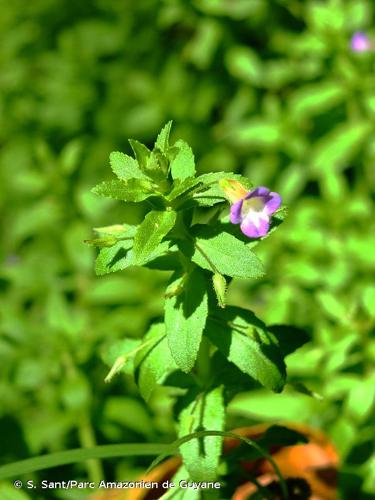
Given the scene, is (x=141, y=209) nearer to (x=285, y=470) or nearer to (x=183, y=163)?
(x=285, y=470)

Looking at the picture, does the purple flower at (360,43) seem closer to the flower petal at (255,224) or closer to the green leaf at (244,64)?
the green leaf at (244,64)

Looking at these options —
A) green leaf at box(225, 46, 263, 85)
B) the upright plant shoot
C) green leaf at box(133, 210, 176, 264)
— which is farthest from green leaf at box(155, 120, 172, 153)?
green leaf at box(225, 46, 263, 85)

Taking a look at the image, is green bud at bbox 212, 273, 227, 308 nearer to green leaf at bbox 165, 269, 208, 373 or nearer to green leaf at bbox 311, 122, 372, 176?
green leaf at bbox 165, 269, 208, 373

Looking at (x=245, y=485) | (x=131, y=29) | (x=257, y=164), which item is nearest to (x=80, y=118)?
(x=131, y=29)

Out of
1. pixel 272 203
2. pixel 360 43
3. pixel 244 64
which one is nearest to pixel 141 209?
pixel 244 64

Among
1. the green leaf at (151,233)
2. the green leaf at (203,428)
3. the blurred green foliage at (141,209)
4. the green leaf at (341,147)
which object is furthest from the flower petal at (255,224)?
the green leaf at (341,147)

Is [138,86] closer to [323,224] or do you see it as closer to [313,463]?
[323,224]
